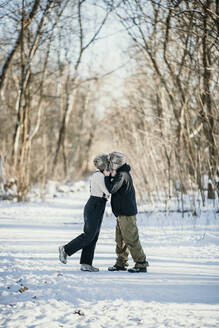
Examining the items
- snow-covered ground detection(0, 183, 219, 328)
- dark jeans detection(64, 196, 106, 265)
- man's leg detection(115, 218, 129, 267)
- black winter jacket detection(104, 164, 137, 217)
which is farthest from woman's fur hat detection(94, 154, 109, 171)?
snow-covered ground detection(0, 183, 219, 328)

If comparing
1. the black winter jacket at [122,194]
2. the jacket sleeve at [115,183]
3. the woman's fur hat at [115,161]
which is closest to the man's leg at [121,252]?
the black winter jacket at [122,194]

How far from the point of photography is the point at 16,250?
4.68m

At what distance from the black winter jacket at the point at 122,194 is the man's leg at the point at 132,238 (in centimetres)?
9

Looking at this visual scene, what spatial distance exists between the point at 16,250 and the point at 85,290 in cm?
198

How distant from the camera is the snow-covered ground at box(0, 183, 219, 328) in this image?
2484 millimetres

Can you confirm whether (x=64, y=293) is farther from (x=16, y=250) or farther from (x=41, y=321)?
(x=16, y=250)

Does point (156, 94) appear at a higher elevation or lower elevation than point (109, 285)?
higher

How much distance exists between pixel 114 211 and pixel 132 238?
1.24 ft

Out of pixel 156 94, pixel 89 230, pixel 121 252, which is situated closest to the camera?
pixel 89 230

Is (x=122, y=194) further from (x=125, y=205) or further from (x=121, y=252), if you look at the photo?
(x=121, y=252)

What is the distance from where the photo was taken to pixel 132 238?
11.9 ft

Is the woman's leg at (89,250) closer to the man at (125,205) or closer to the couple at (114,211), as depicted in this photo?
the couple at (114,211)

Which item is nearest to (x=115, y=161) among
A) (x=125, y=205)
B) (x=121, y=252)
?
(x=125, y=205)

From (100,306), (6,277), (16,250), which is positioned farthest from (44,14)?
(100,306)
